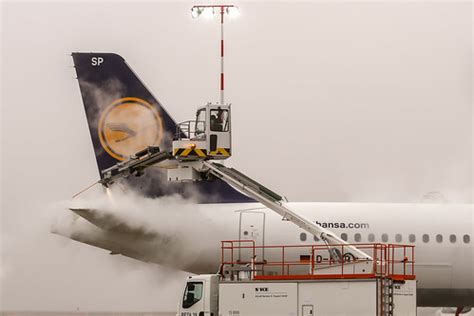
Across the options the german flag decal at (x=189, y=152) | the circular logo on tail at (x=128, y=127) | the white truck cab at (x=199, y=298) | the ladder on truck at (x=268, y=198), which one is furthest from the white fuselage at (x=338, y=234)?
the white truck cab at (x=199, y=298)

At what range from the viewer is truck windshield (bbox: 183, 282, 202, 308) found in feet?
111

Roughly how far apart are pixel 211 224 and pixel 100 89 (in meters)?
7.14

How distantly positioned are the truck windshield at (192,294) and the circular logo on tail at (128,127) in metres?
9.67

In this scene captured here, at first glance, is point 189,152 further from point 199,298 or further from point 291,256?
point 291,256

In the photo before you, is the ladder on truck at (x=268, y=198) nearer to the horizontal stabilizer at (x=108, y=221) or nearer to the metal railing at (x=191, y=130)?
the metal railing at (x=191, y=130)

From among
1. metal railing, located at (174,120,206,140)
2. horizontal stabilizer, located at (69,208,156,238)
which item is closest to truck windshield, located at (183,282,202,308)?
metal railing, located at (174,120,206,140)

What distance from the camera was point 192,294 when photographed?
33.9 metres

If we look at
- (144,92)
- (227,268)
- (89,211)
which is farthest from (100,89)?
(227,268)

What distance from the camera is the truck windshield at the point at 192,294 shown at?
33.8m

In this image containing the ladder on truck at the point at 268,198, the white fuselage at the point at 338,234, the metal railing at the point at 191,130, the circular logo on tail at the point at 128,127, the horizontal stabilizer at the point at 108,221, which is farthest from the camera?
the circular logo on tail at the point at 128,127

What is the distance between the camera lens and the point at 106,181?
41531 mm

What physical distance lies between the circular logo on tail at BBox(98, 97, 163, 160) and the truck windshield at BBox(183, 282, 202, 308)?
31.7 feet

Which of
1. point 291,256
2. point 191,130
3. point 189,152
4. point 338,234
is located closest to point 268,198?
point 189,152

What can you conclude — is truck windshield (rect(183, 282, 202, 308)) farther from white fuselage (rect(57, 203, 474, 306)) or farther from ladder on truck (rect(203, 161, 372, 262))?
white fuselage (rect(57, 203, 474, 306))
